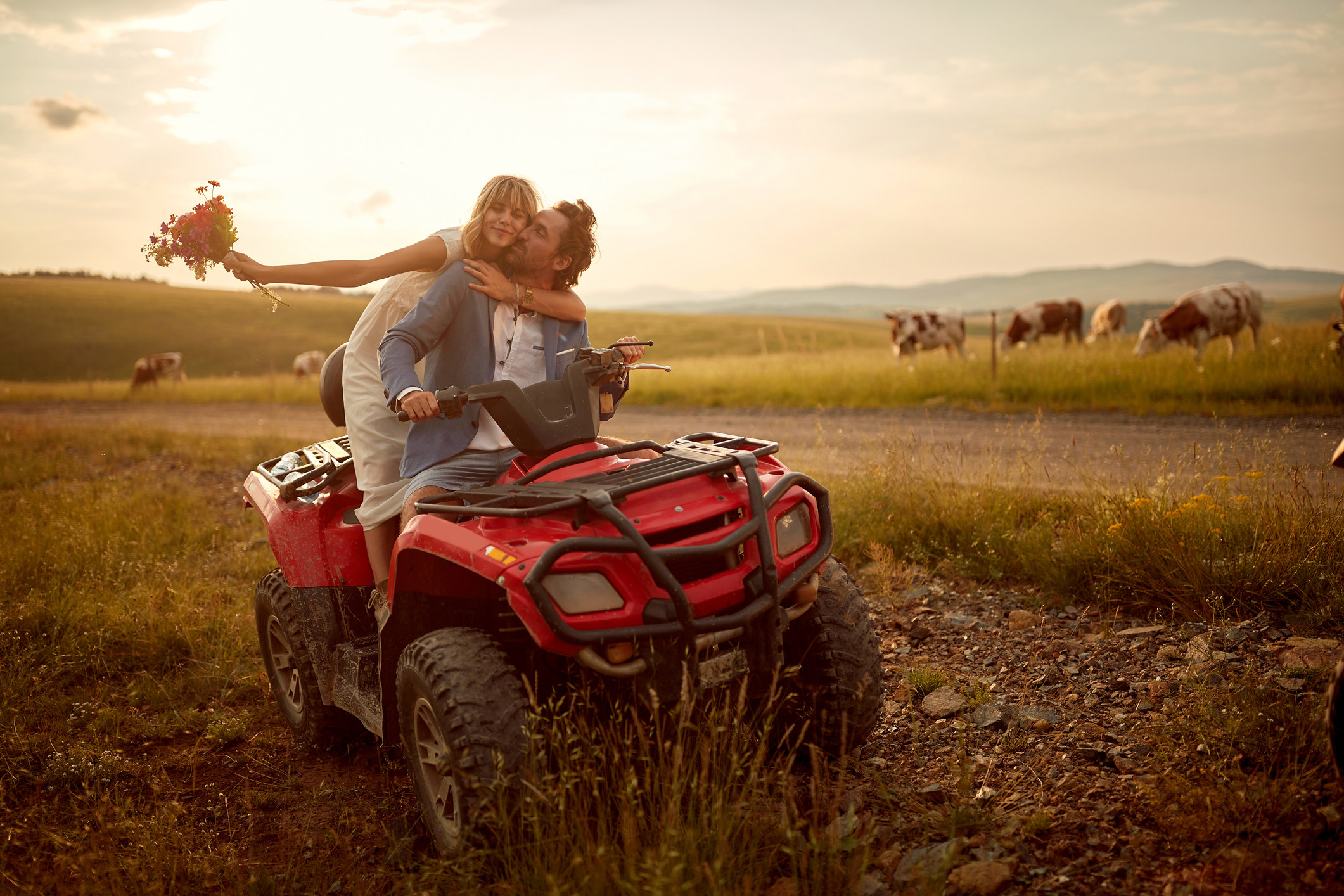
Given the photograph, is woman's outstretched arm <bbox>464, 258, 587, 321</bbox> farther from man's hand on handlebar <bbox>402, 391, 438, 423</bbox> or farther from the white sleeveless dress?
man's hand on handlebar <bbox>402, 391, 438, 423</bbox>

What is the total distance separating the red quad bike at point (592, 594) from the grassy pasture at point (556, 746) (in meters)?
0.19

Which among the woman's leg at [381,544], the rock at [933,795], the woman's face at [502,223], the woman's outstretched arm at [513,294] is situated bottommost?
the rock at [933,795]

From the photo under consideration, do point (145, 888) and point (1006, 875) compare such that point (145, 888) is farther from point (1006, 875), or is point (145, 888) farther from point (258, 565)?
point (258, 565)

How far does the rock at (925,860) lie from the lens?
2717 millimetres

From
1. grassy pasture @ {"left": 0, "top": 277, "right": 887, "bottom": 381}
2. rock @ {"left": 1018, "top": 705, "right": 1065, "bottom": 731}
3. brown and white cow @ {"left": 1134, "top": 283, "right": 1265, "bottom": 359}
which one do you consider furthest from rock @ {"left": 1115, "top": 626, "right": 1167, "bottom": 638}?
grassy pasture @ {"left": 0, "top": 277, "right": 887, "bottom": 381}

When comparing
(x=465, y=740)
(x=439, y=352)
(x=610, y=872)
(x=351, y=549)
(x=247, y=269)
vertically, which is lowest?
(x=610, y=872)

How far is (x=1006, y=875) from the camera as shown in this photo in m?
2.74

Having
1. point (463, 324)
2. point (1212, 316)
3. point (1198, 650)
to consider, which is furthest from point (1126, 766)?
point (1212, 316)

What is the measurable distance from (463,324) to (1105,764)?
308cm

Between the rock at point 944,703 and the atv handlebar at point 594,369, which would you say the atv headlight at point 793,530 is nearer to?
the atv handlebar at point 594,369

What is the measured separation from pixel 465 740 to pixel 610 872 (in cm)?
58

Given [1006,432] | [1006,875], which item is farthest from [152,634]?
[1006,432]

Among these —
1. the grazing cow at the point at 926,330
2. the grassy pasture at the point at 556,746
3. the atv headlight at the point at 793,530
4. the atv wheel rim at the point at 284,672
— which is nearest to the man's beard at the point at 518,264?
Answer: the atv headlight at the point at 793,530

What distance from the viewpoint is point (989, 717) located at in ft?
12.8
